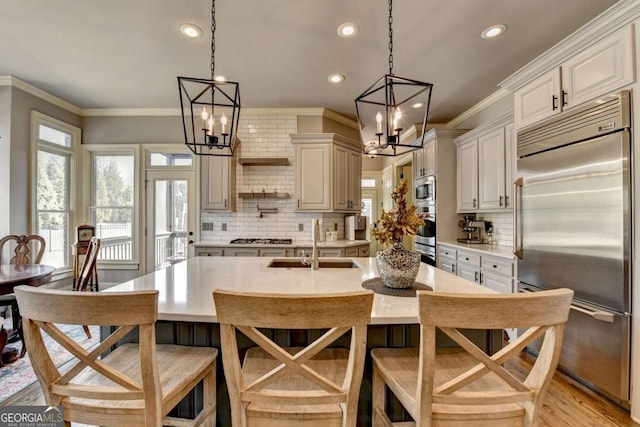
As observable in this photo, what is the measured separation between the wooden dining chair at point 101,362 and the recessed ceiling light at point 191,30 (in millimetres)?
2501

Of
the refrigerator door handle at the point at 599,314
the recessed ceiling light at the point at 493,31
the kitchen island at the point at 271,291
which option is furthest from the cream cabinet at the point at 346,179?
the refrigerator door handle at the point at 599,314

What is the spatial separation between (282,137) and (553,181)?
3488mm

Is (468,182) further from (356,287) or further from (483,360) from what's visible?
(483,360)

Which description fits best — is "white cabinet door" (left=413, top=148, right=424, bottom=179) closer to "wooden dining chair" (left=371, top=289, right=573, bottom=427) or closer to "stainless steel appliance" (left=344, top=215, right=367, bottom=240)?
"stainless steel appliance" (left=344, top=215, right=367, bottom=240)

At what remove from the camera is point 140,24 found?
100.0 inches

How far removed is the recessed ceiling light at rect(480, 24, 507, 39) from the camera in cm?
250

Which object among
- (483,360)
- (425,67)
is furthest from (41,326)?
(425,67)

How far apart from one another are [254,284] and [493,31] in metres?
2.96

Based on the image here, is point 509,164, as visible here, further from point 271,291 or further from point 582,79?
point 271,291

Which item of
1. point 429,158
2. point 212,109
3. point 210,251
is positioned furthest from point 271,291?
point 429,158

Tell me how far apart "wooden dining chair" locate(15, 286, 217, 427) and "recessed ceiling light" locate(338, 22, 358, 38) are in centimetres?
260

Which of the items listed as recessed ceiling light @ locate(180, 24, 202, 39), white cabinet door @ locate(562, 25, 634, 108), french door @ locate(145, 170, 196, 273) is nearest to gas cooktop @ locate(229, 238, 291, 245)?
french door @ locate(145, 170, 196, 273)

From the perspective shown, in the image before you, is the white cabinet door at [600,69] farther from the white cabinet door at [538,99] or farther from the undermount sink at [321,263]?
the undermount sink at [321,263]

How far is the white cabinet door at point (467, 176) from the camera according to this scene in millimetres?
3801
